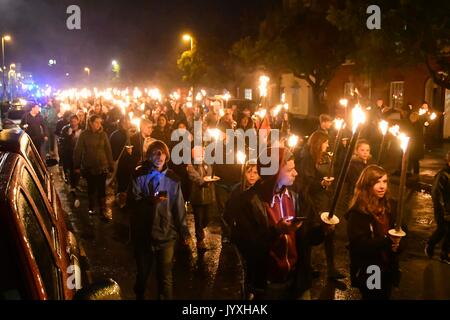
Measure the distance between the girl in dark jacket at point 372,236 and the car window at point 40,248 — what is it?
8.34 ft

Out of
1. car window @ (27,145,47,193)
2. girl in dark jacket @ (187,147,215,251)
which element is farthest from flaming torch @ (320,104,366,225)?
girl in dark jacket @ (187,147,215,251)

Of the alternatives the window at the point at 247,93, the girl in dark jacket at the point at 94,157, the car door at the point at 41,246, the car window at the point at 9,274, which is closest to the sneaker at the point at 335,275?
the car door at the point at 41,246

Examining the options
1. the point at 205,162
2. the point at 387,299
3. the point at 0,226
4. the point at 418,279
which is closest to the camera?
the point at 0,226

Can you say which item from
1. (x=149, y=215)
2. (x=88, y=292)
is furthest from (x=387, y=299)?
(x=88, y=292)

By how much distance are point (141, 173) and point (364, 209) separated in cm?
225

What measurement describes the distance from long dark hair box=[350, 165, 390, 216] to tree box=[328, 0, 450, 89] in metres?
10.7

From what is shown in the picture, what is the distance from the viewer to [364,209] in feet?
15.2

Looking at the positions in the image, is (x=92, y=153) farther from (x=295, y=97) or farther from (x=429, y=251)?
(x=295, y=97)

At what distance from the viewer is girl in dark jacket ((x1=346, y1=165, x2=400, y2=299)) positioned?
4.46 meters

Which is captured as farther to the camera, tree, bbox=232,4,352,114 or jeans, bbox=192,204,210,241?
tree, bbox=232,4,352,114

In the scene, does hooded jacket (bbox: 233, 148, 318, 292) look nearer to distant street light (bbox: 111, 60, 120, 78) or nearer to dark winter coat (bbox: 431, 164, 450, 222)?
dark winter coat (bbox: 431, 164, 450, 222)

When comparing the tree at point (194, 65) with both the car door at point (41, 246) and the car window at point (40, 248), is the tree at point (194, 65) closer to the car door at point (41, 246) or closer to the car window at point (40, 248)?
the car door at point (41, 246)

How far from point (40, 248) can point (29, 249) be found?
47cm
